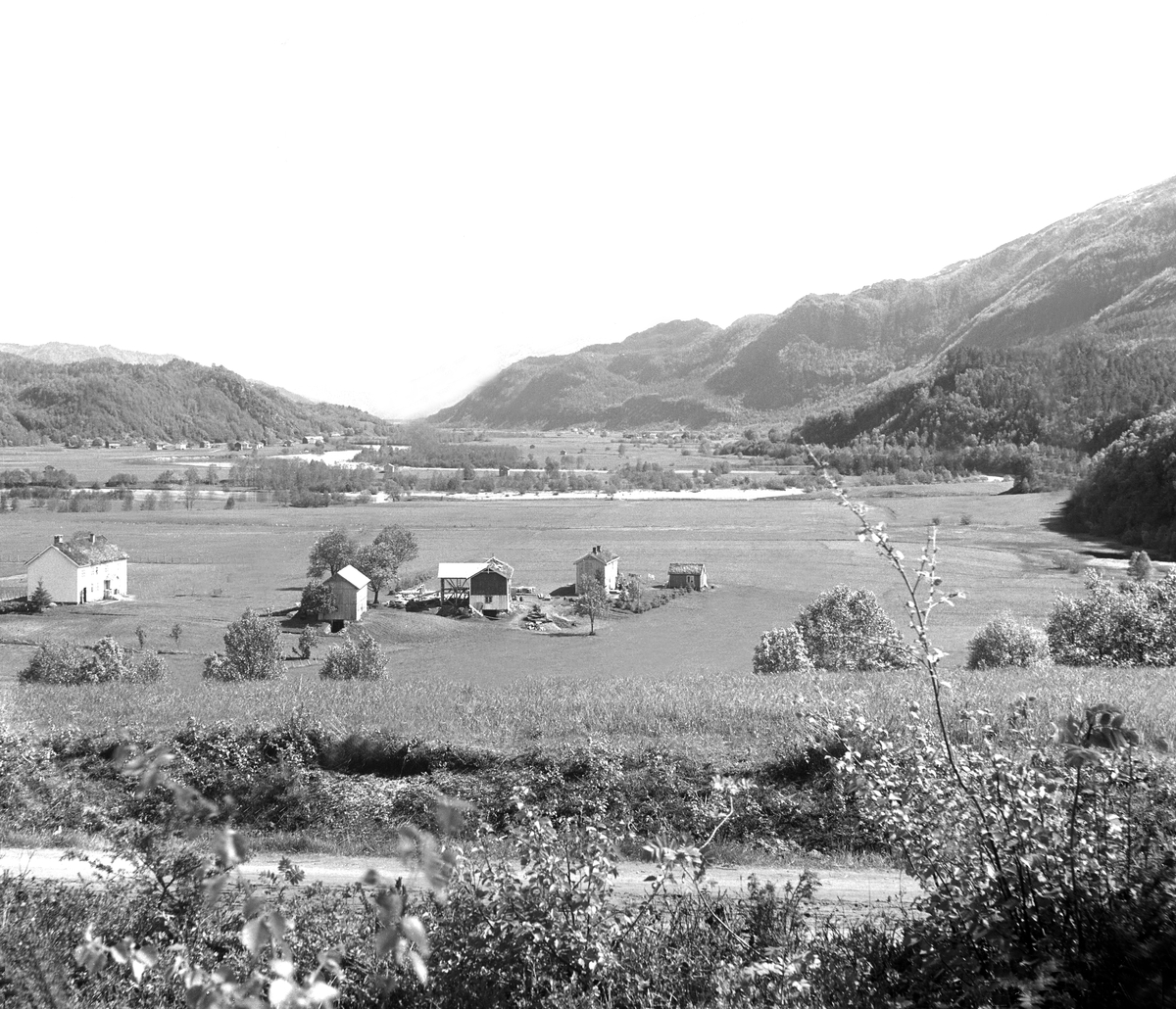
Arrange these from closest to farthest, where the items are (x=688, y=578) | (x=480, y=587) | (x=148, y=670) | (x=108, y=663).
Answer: (x=108, y=663) < (x=148, y=670) < (x=480, y=587) < (x=688, y=578)

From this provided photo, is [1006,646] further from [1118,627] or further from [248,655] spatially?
[248,655]

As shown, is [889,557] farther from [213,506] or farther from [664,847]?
[213,506]

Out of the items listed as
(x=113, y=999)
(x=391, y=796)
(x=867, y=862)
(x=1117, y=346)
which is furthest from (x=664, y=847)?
(x=1117, y=346)

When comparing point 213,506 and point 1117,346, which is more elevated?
point 1117,346

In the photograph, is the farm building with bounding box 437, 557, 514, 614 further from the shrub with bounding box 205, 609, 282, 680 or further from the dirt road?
the dirt road

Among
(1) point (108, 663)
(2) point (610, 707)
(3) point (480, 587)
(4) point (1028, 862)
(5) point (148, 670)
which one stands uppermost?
(4) point (1028, 862)

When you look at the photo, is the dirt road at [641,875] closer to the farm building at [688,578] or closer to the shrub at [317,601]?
the shrub at [317,601]

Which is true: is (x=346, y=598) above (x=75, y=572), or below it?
below

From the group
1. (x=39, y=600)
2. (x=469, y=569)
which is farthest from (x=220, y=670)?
(x=469, y=569)
